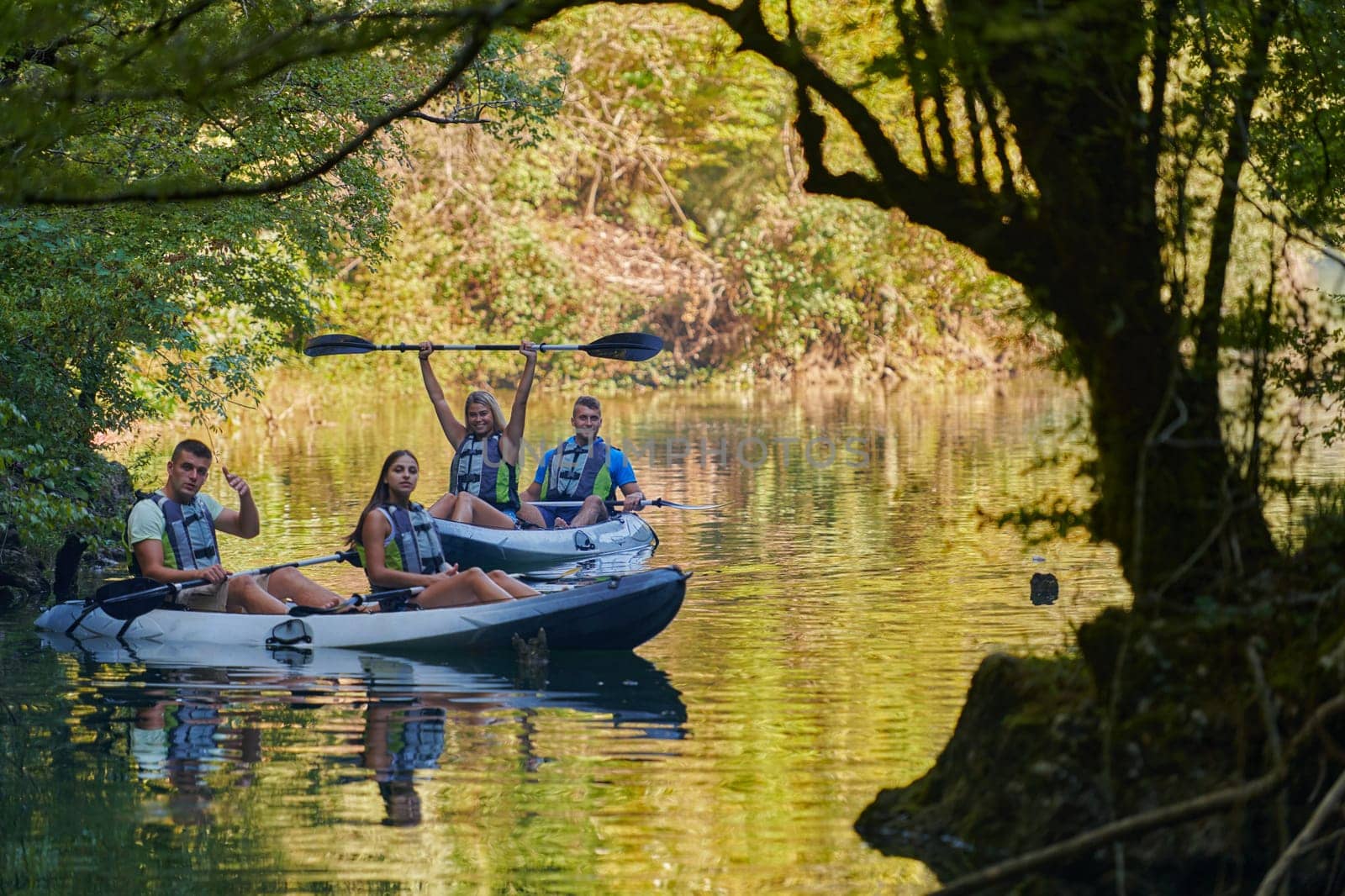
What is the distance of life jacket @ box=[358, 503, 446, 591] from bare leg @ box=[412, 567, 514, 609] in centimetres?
22

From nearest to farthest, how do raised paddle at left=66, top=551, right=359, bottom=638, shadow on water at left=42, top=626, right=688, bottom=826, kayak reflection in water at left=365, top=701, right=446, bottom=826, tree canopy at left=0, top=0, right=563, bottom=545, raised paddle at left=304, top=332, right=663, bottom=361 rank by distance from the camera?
kayak reflection in water at left=365, top=701, right=446, bottom=826 < shadow on water at left=42, top=626, right=688, bottom=826 < tree canopy at left=0, top=0, right=563, bottom=545 < raised paddle at left=66, top=551, right=359, bottom=638 < raised paddle at left=304, top=332, right=663, bottom=361

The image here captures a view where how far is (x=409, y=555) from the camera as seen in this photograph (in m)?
10.5

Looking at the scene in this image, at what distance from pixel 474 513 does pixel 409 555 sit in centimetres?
341

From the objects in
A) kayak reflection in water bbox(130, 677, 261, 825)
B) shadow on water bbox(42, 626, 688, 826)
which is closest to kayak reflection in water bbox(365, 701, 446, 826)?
shadow on water bbox(42, 626, 688, 826)

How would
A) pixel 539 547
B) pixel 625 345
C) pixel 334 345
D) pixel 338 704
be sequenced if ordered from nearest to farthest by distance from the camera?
pixel 338 704, pixel 539 547, pixel 334 345, pixel 625 345

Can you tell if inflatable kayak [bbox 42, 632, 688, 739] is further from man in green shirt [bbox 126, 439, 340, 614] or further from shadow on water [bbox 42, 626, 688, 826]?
man in green shirt [bbox 126, 439, 340, 614]

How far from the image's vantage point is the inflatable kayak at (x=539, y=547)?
13.6 meters

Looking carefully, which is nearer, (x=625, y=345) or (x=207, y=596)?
(x=207, y=596)

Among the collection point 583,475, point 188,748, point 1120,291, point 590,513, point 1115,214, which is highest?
point 1115,214

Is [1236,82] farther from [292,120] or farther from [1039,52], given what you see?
[292,120]

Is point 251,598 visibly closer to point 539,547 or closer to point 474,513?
point 474,513

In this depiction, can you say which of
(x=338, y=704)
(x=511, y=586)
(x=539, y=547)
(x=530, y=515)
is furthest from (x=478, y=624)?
(x=530, y=515)

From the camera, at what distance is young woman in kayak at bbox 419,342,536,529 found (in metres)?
13.9

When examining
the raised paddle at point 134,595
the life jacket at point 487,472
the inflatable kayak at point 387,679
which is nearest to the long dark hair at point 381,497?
the raised paddle at point 134,595
